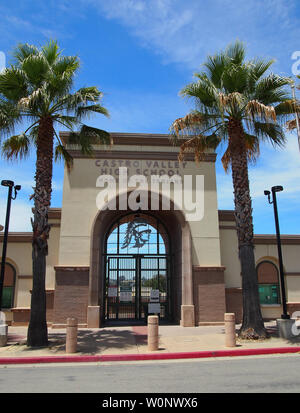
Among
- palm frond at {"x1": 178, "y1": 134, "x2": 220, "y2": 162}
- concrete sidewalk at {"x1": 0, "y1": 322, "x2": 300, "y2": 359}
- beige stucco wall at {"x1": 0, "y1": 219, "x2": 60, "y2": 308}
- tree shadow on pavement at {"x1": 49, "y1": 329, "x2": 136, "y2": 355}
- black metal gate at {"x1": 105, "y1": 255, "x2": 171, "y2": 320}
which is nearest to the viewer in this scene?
concrete sidewalk at {"x1": 0, "y1": 322, "x2": 300, "y2": 359}

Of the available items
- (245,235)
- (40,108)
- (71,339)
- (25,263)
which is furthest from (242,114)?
(25,263)

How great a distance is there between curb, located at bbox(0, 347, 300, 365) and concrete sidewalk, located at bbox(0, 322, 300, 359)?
110mm

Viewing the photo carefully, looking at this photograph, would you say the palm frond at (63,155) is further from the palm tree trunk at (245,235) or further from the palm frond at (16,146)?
the palm tree trunk at (245,235)

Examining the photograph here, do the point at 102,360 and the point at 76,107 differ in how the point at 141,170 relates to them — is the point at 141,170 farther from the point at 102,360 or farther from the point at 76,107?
the point at 102,360

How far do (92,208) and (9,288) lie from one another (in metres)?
5.73

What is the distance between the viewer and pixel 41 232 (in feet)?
39.4

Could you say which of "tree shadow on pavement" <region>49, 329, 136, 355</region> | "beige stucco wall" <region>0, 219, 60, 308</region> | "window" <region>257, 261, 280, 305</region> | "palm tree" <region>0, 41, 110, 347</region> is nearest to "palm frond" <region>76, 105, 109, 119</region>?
"palm tree" <region>0, 41, 110, 347</region>

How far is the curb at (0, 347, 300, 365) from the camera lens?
9.98 meters

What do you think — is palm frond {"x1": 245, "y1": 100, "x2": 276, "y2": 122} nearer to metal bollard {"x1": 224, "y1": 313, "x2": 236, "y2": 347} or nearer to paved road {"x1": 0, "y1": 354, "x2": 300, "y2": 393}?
metal bollard {"x1": 224, "y1": 313, "x2": 236, "y2": 347}

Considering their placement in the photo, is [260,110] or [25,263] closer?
[260,110]

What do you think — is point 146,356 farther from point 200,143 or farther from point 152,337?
point 200,143

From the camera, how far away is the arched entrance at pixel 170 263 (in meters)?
16.2

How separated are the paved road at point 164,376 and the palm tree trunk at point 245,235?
216 cm
